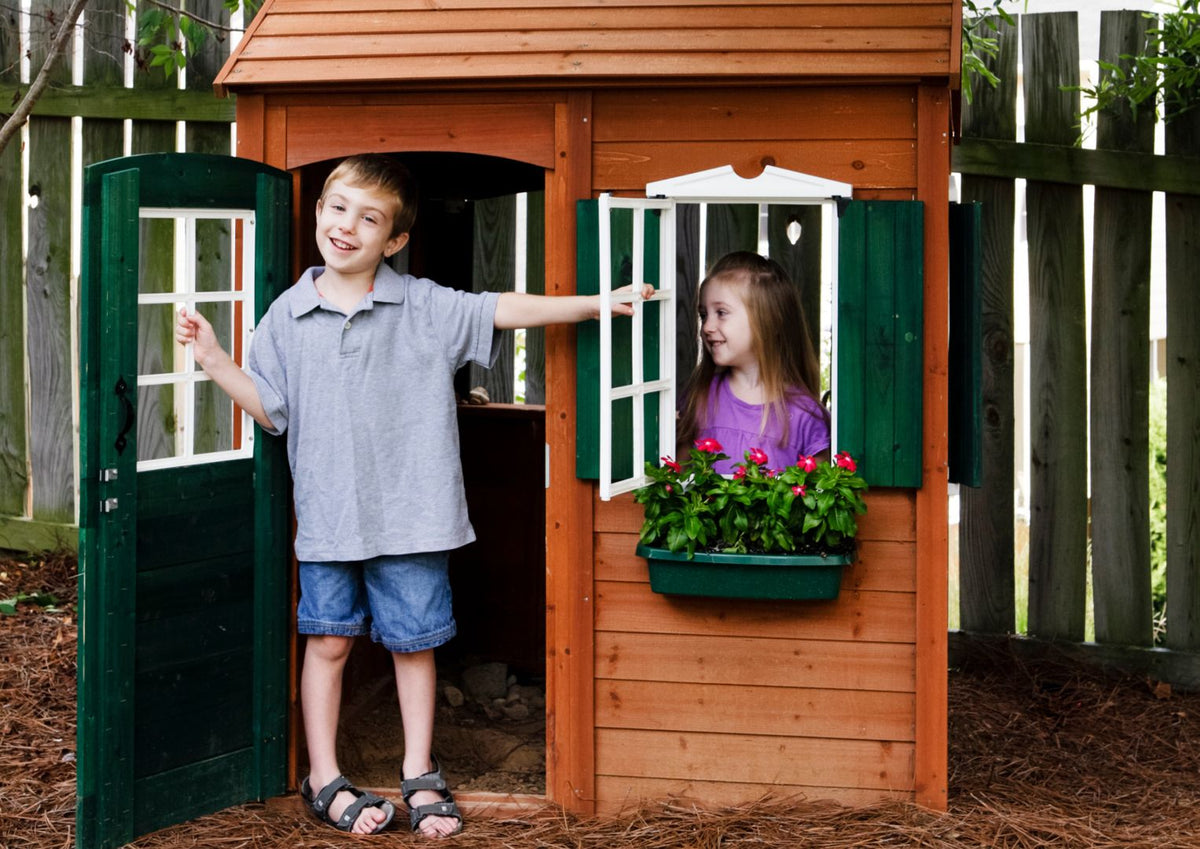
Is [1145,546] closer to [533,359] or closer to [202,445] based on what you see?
[533,359]

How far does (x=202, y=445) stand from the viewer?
6.12 meters

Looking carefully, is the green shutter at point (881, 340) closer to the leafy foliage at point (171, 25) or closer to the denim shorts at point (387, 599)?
the denim shorts at point (387, 599)

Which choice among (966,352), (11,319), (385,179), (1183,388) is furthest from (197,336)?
(1183,388)

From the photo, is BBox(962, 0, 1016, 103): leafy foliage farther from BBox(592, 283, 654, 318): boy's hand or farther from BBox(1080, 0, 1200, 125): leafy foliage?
BBox(592, 283, 654, 318): boy's hand

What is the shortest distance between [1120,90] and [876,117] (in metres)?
1.82

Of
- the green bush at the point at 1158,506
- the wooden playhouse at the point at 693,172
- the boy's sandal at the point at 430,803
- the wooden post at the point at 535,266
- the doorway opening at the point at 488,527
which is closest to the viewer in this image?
the wooden playhouse at the point at 693,172

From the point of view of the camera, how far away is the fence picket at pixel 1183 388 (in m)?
5.38

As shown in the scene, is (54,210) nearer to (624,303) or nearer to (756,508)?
(624,303)

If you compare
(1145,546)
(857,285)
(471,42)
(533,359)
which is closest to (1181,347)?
(1145,546)

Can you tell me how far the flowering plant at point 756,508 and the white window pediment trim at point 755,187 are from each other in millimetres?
709

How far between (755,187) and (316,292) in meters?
1.25

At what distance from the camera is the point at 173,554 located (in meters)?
3.89

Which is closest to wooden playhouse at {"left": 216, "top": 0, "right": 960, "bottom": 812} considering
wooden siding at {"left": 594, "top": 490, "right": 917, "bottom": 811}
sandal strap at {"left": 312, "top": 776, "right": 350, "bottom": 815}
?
wooden siding at {"left": 594, "top": 490, "right": 917, "bottom": 811}

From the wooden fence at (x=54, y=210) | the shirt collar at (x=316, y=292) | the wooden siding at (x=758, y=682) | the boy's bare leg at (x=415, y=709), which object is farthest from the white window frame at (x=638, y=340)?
the wooden fence at (x=54, y=210)
